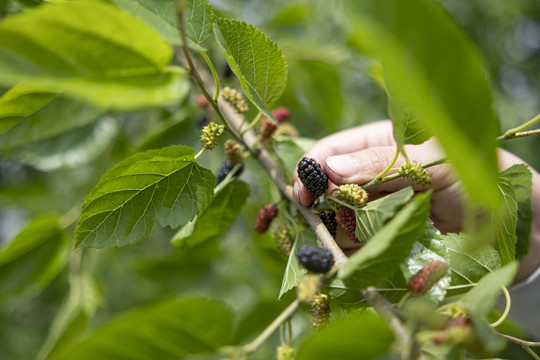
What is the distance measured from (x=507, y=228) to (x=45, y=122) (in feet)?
3.00

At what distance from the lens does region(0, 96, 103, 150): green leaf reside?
0.85m

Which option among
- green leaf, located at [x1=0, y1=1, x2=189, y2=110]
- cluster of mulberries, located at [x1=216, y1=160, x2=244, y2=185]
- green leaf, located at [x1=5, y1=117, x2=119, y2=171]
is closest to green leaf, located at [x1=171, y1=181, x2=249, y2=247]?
cluster of mulberries, located at [x1=216, y1=160, x2=244, y2=185]

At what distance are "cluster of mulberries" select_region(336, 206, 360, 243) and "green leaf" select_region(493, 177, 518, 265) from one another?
202 millimetres

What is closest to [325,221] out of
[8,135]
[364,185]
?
[364,185]

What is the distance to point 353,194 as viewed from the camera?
1.83 feet

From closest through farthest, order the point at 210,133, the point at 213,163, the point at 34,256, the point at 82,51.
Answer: the point at 82,51, the point at 210,133, the point at 34,256, the point at 213,163

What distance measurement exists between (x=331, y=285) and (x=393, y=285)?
78mm

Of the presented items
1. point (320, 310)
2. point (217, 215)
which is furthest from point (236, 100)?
point (320, 310)

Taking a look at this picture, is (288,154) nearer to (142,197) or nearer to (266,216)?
(266,216)

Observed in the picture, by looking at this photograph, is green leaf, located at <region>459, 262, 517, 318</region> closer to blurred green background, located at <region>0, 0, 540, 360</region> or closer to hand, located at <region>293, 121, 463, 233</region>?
hand, located at <region>293, 121, 463, 233</region>

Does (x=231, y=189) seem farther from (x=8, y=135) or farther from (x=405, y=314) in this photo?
(x=8, y=135)

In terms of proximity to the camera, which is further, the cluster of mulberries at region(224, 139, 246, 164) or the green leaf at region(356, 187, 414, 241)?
the cluster of mulberries at region(224, 139, 246, 164)

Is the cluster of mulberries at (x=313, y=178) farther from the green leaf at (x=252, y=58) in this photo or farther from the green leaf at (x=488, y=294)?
the green leaf at (x=488, y=294)

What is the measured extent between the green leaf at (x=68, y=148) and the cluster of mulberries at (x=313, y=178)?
0.74 metres
